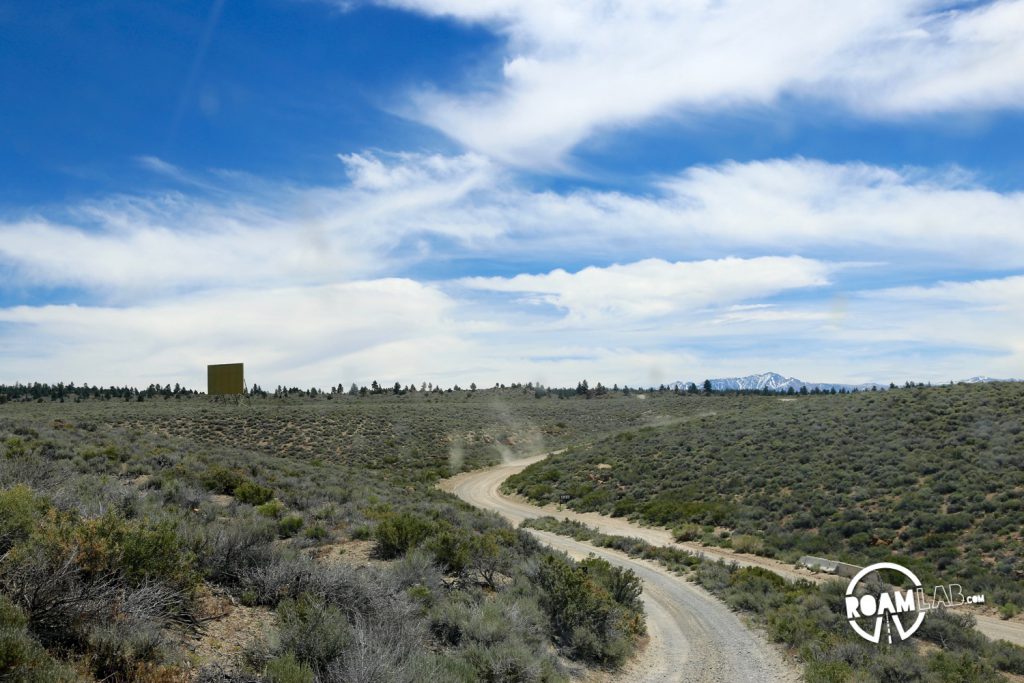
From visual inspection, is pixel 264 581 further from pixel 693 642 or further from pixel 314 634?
pixel 693 642

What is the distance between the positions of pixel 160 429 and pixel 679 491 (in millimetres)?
55913

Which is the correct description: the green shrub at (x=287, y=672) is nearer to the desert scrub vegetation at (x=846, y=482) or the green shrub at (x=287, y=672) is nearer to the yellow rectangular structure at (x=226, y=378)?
the desert scrub vegetation at (x=846, y=482)

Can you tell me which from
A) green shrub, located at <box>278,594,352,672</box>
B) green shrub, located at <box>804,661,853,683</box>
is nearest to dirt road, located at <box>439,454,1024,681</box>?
green shrub, located at <box>804,661,853,683</box>

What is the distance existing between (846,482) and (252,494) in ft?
110

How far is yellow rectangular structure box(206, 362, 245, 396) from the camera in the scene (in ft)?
227

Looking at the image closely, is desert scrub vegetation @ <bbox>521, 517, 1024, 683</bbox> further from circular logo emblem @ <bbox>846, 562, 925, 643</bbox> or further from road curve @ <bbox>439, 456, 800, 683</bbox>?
road curve @ <bbox>439, 456, 800, 683</bbox>

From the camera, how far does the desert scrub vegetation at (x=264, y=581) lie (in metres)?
6.22

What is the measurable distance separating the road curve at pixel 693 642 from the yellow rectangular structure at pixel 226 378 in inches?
2250

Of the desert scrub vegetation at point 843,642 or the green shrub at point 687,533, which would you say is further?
the green shrub at point 687,533

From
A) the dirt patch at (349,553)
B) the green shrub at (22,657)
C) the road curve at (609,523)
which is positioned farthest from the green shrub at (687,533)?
the green shrub at (22,657)

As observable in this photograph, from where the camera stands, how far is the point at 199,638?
303 inches

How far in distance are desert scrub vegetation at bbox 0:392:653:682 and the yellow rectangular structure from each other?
47337mm

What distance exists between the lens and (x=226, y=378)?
69875 millimetres

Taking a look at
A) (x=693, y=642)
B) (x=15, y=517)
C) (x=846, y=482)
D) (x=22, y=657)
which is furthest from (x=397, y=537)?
(x=846, y=482)
